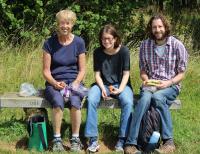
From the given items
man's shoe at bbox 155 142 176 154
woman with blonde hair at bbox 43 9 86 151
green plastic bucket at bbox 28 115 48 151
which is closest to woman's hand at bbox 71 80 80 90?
woman with blonde hair at bbox 43 9 86 151

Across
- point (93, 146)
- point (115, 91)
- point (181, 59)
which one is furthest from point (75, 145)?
point (181, 59)

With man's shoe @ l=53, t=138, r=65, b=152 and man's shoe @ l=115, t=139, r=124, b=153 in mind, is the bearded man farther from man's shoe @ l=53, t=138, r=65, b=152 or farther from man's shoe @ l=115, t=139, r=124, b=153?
man's shoe @ l=53, t=138, r=65, b=152

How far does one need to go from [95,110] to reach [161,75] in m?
0.87

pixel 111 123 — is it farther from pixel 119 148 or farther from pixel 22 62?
pixel 22 62

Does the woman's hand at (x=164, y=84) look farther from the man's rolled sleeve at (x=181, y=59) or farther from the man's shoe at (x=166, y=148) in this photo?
the man's shoe at (x=166, y=148)

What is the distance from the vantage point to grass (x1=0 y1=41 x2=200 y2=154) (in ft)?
19.5

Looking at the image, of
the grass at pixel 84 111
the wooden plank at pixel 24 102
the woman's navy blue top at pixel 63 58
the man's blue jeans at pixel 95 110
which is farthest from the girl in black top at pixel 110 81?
the wooden plank at pixel 24 102

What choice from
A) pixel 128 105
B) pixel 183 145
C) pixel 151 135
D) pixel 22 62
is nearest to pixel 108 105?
pixel 128 105

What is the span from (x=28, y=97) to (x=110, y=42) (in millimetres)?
1144

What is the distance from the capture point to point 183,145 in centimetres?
576

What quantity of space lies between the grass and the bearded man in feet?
1.33

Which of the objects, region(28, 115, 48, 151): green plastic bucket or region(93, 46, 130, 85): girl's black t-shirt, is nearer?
region(28, 115, 48, 151): green plastic bucket

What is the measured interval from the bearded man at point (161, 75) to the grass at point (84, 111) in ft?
1.33

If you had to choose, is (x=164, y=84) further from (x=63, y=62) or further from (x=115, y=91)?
(x=63, y=62)
